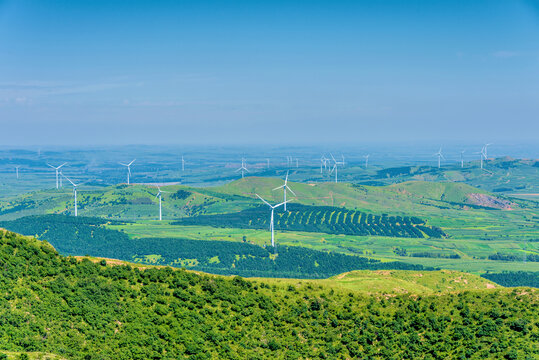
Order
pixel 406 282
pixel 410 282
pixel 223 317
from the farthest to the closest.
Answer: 1. pixel 410 282
2. pixel 406 282
3. pixel 223 317

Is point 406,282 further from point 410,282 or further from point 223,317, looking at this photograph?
point 223,317

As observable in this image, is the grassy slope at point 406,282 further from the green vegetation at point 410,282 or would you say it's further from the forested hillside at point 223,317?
the forested hillside at point 223,317

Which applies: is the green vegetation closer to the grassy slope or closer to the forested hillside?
the grassy slope

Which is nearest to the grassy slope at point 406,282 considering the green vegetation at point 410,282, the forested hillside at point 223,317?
the green vegetation at point 410,282

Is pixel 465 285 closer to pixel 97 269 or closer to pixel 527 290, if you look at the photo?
pixel 527 290

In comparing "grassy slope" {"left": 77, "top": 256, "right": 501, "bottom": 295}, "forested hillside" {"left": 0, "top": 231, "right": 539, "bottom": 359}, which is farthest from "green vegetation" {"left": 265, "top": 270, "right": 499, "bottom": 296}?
"forested hillside" {"left": 0, "top": 231, "right": 539, "bottom": 359}

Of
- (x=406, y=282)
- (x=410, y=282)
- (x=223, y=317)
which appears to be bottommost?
(x=410, y=282)

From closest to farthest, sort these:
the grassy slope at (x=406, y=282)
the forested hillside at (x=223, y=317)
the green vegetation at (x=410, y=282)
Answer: the forested hillside at (x=223, y=317)
the grassy slope at (x=406, y=282)
the green vegetation at (x=410, y=282)

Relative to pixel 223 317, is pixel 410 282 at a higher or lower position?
lower

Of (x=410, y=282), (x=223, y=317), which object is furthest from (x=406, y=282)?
(x=223, y=317)
